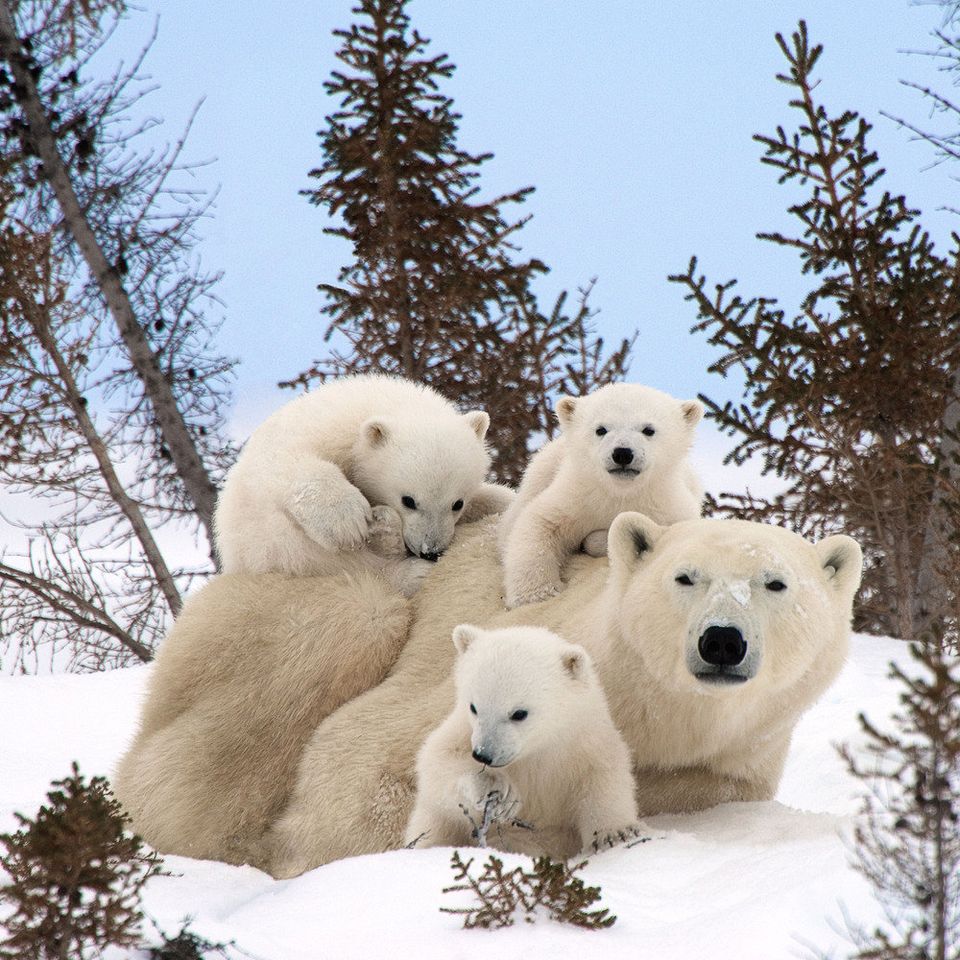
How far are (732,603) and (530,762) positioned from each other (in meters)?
0.82

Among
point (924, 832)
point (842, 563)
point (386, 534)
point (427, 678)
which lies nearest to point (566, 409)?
point (386, 534)

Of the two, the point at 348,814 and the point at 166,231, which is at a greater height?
the point at 166,231

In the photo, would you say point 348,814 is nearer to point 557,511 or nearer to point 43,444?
point 557,511

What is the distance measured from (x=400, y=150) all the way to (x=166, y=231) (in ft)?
8.21

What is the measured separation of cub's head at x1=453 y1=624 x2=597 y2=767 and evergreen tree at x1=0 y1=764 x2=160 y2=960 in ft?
3.51

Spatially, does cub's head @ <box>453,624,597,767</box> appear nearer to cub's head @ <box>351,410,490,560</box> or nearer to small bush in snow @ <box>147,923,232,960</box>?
small bush in snow @ <box>147,923,232,960</box>

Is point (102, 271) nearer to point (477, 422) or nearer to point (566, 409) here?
point (477, 422)

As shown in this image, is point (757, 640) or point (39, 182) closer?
point (757, 640)

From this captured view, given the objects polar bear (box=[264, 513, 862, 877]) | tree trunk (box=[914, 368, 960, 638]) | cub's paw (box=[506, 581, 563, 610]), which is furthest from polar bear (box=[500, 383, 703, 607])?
tree trunk (box=[914, 368, 960, 638])

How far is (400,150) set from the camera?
10.9 meters

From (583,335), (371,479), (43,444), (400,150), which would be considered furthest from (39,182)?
(371,479)

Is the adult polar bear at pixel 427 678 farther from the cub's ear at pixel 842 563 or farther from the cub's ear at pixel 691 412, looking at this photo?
the cub's ear at pixel 691 412

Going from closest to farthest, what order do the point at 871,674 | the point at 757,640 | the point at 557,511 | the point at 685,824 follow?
1. the point at 757,640
2. the point at 685,824
3. the point at 557,511
4. the point at 871,674

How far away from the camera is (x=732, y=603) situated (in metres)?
3.55
